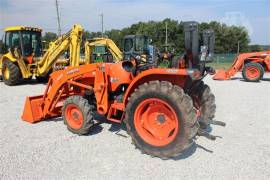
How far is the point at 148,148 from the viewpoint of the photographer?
4453 millimetres

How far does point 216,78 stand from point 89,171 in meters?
11.8

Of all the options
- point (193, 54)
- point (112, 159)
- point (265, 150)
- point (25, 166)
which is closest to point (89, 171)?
point (112, 159)

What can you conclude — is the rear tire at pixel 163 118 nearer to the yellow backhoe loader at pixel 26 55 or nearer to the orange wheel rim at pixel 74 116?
the orange wheel rim at pixel 74 116

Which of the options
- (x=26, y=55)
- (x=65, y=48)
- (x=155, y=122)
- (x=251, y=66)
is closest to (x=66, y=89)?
(x=155, y=122)

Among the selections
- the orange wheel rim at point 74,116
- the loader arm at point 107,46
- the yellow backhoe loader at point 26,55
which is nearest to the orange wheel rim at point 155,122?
the orange wheel rim at point 74,116

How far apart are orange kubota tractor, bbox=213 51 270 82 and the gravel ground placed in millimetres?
7883

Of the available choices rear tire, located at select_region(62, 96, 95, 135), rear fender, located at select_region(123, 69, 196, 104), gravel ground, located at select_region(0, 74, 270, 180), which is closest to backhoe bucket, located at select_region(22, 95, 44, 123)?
gravel ground, located at select_region(0, 74, 270, 180)

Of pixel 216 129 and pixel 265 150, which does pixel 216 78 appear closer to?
pixel 216 129

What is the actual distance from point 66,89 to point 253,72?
10653 mm

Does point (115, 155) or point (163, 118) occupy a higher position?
point (163, 118)

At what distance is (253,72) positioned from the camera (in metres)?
14.0

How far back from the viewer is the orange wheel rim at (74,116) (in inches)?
218

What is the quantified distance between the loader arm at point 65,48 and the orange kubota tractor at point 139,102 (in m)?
4.84

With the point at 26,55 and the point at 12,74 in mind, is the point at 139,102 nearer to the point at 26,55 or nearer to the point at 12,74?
the point at 12,74
